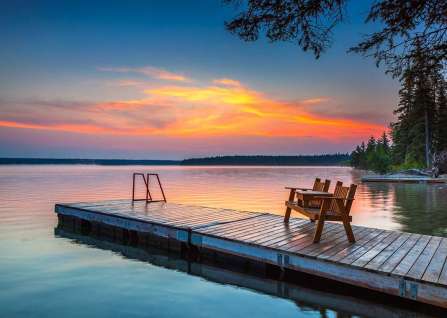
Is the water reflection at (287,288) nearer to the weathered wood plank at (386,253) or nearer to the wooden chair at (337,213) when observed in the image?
the weathered wood plank at (386,253)

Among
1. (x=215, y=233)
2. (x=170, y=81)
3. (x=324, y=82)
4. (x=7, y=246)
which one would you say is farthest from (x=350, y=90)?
(x=7, y=246)

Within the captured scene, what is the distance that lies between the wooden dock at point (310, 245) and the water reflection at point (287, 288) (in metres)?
0.44

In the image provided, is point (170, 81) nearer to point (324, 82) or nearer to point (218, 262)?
point (324, 82)

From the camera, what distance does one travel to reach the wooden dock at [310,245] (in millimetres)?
5660

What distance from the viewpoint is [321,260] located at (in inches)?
256

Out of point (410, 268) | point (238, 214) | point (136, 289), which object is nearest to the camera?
point (410, 268)

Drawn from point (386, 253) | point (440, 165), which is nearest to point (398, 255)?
point (386, 253)

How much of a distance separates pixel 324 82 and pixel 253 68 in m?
5.69

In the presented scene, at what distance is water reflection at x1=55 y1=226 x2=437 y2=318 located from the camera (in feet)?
19.6

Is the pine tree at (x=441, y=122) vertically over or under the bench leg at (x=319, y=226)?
over

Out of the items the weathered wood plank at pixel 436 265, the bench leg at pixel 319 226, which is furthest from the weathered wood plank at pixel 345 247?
the weathered wood plank at pixel 436 265

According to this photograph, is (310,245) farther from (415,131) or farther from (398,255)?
(415,131)

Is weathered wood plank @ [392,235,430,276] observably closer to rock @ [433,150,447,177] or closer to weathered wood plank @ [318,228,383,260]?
weathered wood plank @ [318,228,383,260]

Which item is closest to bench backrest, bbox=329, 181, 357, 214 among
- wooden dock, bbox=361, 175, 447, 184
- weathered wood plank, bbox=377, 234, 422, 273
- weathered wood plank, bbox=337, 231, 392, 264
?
weathered wood plank, bbox=337, 231, 392, 264
